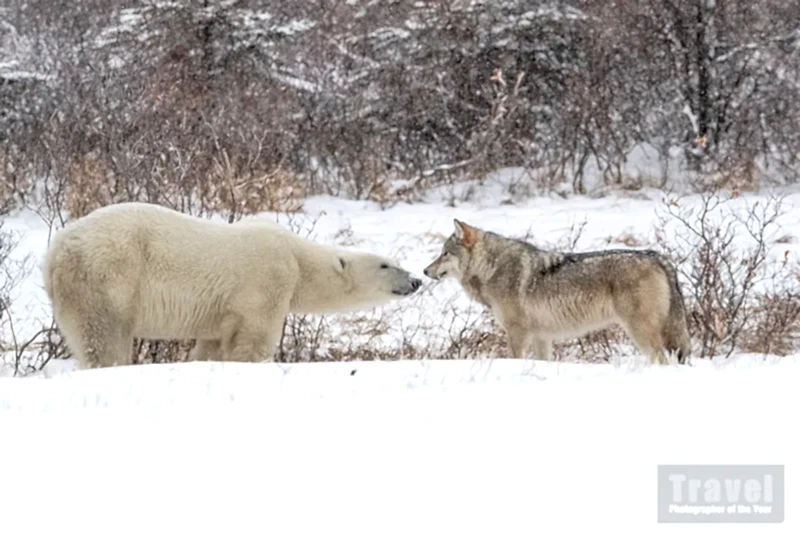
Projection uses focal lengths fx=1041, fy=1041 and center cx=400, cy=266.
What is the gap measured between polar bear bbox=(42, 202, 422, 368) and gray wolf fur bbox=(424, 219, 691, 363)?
1.32 metres

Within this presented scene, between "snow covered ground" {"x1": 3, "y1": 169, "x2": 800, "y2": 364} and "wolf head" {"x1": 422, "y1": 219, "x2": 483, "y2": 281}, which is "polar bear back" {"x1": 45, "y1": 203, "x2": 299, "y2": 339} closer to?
"wolf head" {"x1": 422, "y1": 219, "x2": 483, "y2": 281}

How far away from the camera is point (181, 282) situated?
693 centimetres

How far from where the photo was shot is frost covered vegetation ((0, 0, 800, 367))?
1697 centimetres

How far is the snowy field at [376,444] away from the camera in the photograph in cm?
318

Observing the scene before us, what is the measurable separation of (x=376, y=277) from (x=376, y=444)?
4.10 meters

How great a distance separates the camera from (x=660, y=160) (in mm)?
17953

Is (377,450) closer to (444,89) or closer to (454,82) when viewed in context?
(444,89)

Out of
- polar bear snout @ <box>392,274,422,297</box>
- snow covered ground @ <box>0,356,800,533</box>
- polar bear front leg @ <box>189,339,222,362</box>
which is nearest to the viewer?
snow covered ground @ <box>0,356,800,533</box>

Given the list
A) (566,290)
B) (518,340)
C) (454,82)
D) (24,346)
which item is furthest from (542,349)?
(454,82)

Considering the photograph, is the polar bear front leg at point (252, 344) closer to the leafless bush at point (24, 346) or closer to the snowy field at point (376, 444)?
the snowy field at point (376, 444)

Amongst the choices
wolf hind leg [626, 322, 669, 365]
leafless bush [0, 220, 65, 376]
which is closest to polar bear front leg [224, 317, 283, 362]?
leafless bush [0, 220, 65, 376]

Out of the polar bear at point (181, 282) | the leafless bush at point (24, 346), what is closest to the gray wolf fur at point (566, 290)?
the polar bear at point (181, 282)

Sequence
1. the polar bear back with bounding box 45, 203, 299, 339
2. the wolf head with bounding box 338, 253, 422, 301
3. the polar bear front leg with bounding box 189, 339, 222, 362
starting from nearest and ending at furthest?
the polar bear back with bounding box 45, 203, 299, 339 < the polar bear front leg with bounding box 189, 339, 222, 362 < the wolf head with bounding box 338, 253, 422, 301

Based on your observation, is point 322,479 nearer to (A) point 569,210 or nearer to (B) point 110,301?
(B) point 110,301
